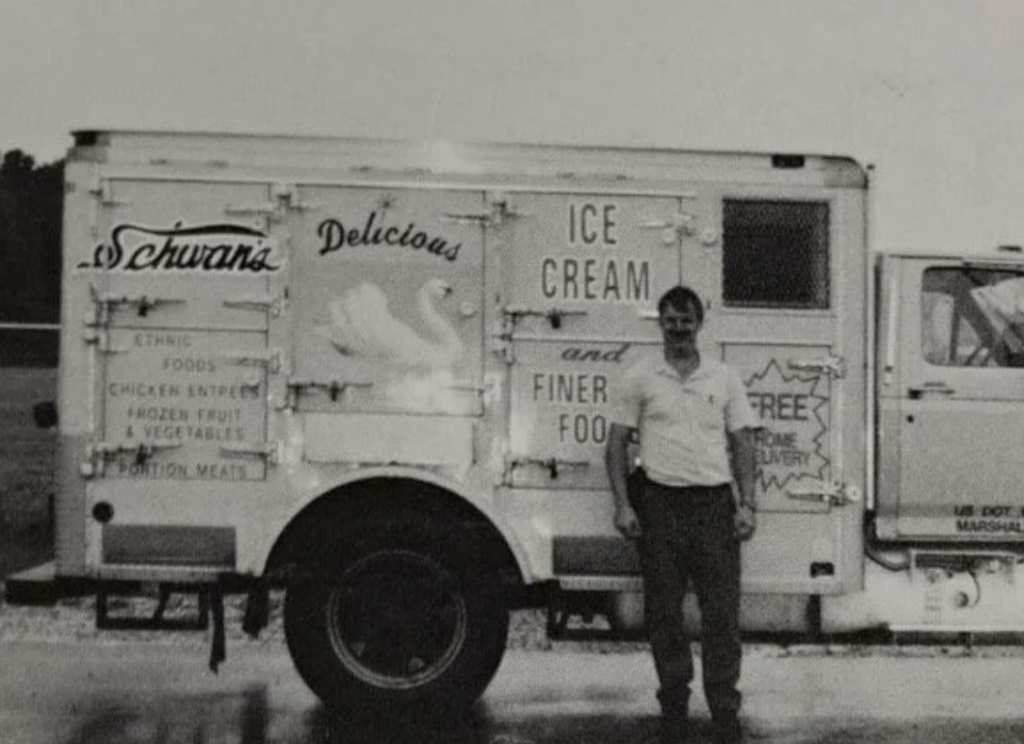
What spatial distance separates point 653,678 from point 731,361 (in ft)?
7.81

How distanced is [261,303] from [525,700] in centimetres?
245

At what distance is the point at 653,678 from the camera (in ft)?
32.8

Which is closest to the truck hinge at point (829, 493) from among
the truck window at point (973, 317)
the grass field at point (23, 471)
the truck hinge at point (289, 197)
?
the truck window at point (973, 317)

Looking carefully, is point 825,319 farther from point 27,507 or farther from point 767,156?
point 27,507

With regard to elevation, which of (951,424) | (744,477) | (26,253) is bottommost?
(744,477)

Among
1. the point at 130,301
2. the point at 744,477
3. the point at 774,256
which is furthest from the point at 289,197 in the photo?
the point at 744,477

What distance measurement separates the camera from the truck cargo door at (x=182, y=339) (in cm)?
824

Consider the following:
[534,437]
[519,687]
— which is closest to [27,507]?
[519,687]

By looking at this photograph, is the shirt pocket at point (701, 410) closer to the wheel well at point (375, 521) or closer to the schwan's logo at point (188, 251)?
the wheel well at point (375, 521)

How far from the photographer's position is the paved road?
8258mm

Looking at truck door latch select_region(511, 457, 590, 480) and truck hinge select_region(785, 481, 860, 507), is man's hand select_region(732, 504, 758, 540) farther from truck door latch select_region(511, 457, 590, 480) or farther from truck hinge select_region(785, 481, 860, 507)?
truck door latch select_region(511, 457, 590, 480)

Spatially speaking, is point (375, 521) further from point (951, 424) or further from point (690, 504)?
point (951, 424)

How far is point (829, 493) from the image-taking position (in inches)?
328

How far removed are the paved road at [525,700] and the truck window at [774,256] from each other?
1977 millimetres
